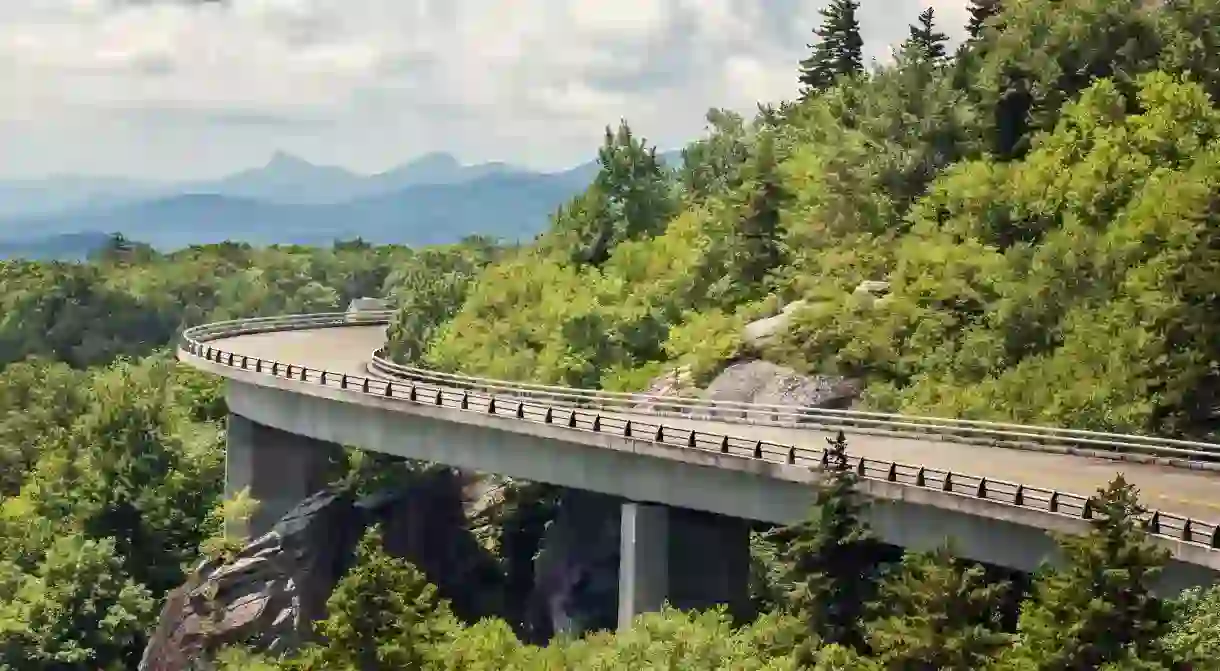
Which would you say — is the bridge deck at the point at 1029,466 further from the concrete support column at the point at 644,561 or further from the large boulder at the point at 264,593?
the large boulder at the point at 264,593

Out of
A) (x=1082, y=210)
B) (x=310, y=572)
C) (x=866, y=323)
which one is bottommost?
(x=310, y=572)

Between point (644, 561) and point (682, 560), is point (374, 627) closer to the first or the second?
point (644, 561)

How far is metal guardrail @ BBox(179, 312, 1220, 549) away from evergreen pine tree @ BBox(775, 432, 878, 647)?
228 centimetres

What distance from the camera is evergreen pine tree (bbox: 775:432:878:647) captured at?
3959 centimetres

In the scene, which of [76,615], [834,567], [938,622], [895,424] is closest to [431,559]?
[76,615]

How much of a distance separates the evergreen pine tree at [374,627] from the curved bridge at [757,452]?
10.4 m

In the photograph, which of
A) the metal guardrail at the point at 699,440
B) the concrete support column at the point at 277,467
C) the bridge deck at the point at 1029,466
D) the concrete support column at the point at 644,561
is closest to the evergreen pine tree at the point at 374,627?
the concrete support column at the point at 644,561

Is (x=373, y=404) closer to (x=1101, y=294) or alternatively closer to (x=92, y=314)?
(x=1101, y=294)

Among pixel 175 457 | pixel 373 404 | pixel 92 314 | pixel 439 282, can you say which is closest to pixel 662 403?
pixel 373 404

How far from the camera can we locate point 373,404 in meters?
67.8

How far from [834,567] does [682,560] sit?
13097 mm

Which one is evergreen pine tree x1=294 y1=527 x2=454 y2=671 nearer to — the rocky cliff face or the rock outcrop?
the rocky cliff face

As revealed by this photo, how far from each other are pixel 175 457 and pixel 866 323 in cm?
3973

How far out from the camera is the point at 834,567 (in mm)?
40000
